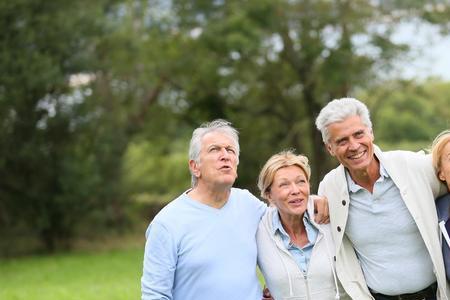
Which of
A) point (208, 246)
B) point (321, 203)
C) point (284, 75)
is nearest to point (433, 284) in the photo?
point (321, 203)

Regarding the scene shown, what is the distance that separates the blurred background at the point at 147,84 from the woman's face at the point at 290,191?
1508 cm

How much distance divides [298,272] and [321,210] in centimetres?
44

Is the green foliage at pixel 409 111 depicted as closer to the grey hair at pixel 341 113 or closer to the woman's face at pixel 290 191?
the grey hair at pixel 341 113

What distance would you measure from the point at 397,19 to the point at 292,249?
60.3 feet

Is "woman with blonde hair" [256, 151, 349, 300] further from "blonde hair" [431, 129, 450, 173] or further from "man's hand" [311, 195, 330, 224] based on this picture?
"blonde hair" [431, 129, 450, 173]

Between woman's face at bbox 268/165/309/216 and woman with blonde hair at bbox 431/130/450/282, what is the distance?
2.57 feet

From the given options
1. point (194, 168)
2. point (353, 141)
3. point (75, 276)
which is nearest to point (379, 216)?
point (353, 141)

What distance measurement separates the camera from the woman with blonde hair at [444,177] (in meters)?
3.84

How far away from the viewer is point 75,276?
1498 cm

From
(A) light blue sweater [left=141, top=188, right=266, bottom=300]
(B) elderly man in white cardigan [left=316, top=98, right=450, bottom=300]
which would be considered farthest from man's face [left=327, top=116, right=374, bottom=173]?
(A) light blue sweater [left=141, top=188, right=266, bottom=300]

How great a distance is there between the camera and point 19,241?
20703 millimetres

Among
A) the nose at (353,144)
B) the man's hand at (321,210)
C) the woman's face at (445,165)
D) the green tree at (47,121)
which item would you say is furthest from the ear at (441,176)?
the green tree at (47,121)

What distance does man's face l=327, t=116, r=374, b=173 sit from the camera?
3.99 m

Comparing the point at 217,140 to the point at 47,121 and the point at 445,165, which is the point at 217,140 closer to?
the point at 445,165
